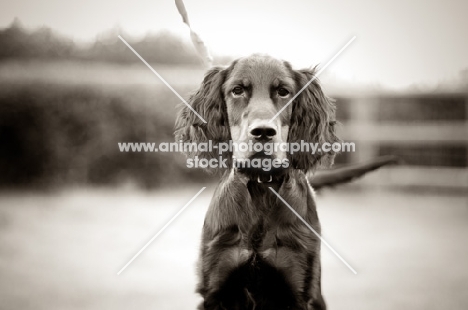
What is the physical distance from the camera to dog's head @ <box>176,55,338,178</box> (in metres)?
1.89

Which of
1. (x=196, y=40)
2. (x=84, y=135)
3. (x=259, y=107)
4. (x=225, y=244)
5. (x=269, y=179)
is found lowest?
(x=225, y=244)

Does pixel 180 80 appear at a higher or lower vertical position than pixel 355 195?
higher

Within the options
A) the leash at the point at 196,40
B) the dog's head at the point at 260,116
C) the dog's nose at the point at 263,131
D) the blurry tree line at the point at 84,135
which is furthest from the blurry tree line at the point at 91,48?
the dog's nose at the point at 263,131

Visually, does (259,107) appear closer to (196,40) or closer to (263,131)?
(263,131)

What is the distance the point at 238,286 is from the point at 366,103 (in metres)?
3.59

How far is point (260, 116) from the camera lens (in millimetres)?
1875

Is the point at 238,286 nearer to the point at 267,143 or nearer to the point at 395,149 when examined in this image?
the point at 267,143

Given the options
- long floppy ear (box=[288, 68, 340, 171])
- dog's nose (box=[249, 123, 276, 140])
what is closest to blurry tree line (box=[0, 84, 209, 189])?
long floppy ear (box=[288, 68, 340, 171])

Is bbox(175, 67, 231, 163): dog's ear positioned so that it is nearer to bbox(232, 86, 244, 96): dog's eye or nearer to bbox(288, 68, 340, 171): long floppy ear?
bbox(232, 86, 244, 96): dog's eye

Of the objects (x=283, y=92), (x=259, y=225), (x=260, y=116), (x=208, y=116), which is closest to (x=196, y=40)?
(x=208, y=116)

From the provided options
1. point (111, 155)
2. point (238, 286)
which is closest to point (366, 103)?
point (111, 155)

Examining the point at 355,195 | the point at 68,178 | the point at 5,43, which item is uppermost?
the point at 5,43

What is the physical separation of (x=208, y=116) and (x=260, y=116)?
0.38 m

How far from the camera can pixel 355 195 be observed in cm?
494
